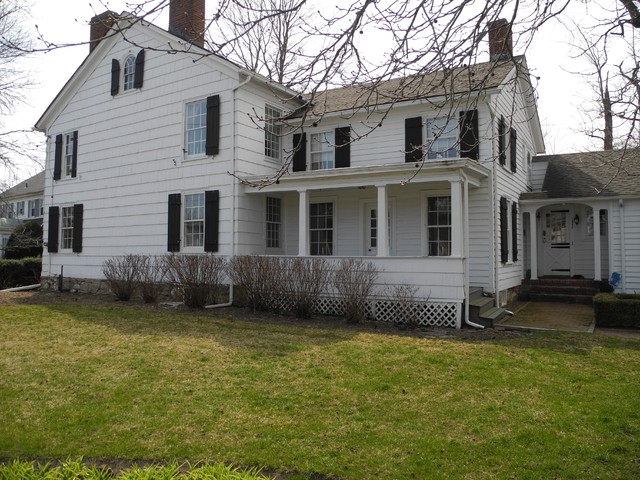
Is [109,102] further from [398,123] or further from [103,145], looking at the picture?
[398,123]

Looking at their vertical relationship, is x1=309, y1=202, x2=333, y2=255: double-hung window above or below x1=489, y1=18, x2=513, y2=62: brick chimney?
below

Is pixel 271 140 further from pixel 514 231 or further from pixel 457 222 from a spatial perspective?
pixel 514 231

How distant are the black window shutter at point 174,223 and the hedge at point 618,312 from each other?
10.5 meters

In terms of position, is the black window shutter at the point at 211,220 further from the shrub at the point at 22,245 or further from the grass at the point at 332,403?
the shrub at the point at 22,245

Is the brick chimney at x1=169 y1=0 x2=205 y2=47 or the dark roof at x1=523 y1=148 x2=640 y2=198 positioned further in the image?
the dark roof at x1=523 y1=148 x2=640 y2=198

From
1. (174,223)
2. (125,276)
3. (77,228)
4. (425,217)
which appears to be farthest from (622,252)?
(77,228)

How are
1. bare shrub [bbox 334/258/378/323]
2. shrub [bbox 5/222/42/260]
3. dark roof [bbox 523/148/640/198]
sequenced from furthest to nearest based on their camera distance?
shrub [bbox 5/222/42/260]
dark roof [bbox 523/148/640/198]
bare shrub [bbox 334/258/378/323]

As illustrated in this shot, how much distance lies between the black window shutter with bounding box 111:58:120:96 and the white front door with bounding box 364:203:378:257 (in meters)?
8.72

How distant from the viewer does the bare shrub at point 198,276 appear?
39.2ft

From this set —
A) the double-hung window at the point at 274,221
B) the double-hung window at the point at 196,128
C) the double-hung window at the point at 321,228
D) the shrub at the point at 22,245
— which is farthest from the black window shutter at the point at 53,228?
the double-hung window at the point at 321,228

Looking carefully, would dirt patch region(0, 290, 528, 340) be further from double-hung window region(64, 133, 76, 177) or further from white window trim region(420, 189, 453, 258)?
double-hung window region(64, 133, 76, 177)

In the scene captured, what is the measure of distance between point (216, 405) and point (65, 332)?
17.0ft

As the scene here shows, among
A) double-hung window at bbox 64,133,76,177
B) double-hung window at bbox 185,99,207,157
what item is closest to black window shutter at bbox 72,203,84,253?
double-hung window at bbox 64,133,76,177

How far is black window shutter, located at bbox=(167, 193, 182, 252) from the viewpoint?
13.7 m
